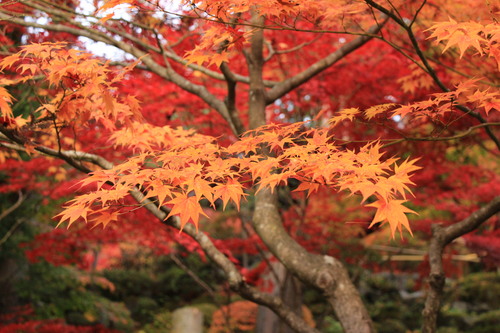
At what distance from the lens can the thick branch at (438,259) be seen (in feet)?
11.6

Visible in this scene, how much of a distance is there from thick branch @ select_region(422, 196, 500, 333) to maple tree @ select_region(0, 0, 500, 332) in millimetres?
A: 11

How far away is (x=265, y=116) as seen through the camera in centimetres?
471

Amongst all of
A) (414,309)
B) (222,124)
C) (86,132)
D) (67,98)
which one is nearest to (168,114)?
(222,124)

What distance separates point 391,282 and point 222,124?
10.3 m

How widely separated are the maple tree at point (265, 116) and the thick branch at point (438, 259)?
11mm

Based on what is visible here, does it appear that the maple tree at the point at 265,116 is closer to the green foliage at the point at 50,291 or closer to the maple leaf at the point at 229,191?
the maple leaf at the point at 229,191

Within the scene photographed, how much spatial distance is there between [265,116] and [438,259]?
83.8 inches

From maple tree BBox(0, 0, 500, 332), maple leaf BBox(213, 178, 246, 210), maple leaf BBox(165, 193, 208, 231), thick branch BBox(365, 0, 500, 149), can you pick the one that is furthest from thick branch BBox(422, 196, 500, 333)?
maple leaf BBox(165, 193, 208, 231)

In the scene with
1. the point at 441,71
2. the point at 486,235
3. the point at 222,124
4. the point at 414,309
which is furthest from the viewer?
the point at 414,309

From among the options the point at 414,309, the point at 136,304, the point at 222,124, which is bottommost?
the point at 136,304

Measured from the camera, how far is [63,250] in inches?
285

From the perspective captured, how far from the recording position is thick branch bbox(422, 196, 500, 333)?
11.6 ft

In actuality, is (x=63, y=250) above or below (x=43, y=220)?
below

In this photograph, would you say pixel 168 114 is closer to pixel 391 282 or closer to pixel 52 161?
pixel 52 161
